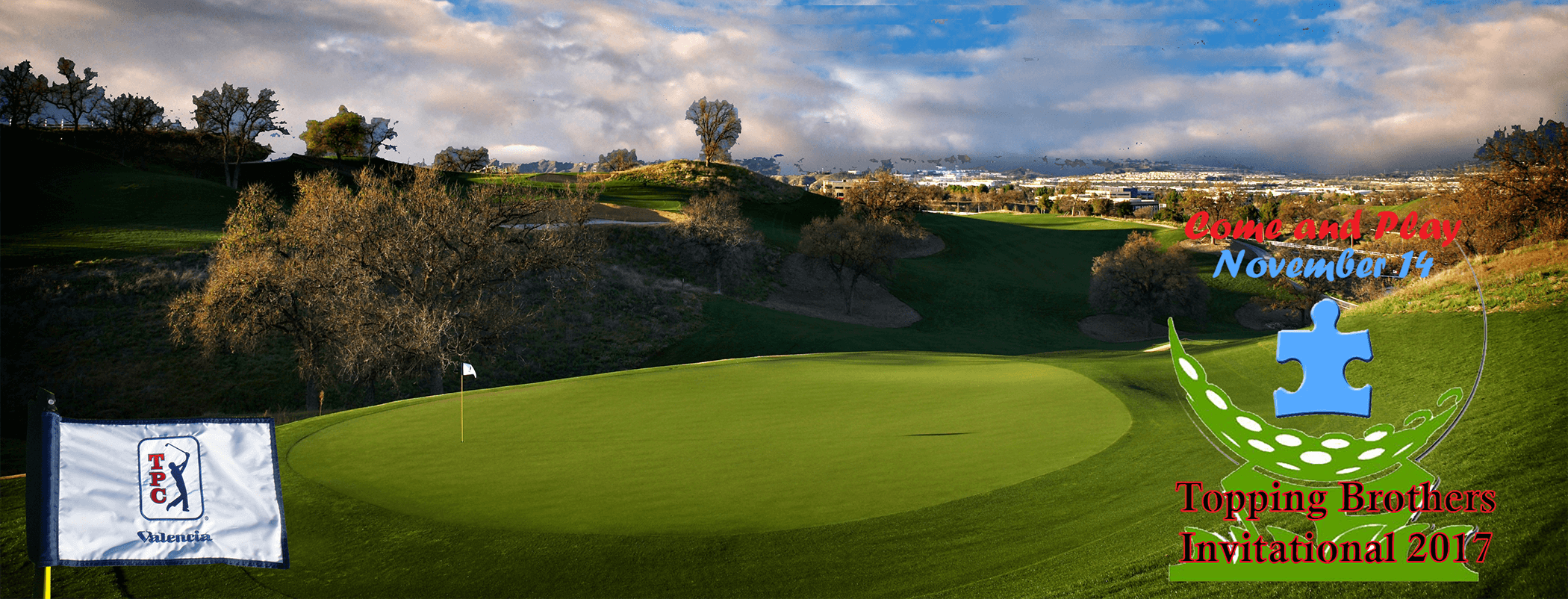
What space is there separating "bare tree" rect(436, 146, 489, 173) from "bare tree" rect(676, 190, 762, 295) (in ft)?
150

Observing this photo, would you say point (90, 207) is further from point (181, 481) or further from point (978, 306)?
point (978, 306)

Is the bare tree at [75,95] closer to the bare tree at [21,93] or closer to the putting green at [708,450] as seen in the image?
the bare tree at [21,93]

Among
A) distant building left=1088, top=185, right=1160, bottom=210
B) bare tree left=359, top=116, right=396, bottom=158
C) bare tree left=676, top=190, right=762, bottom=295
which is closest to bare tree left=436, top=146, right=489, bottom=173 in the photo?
bare tree left=359, top=116, right=396, bottom=158

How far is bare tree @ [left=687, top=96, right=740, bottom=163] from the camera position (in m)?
94.5

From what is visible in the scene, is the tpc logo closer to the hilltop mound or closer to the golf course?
the golf course

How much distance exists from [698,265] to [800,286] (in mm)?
9184

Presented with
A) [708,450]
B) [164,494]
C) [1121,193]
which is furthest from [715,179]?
[1121,193]

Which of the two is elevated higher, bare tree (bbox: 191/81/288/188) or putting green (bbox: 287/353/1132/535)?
bare tree (bbox: 191/81/288/188)

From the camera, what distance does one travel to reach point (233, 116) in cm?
5669

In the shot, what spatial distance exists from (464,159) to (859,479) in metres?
92.0

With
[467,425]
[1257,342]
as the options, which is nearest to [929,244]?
[1257,342]

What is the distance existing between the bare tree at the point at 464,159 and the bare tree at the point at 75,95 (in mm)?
30587

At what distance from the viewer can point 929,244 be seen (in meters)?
79.9

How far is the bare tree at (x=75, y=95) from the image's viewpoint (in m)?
64.1
